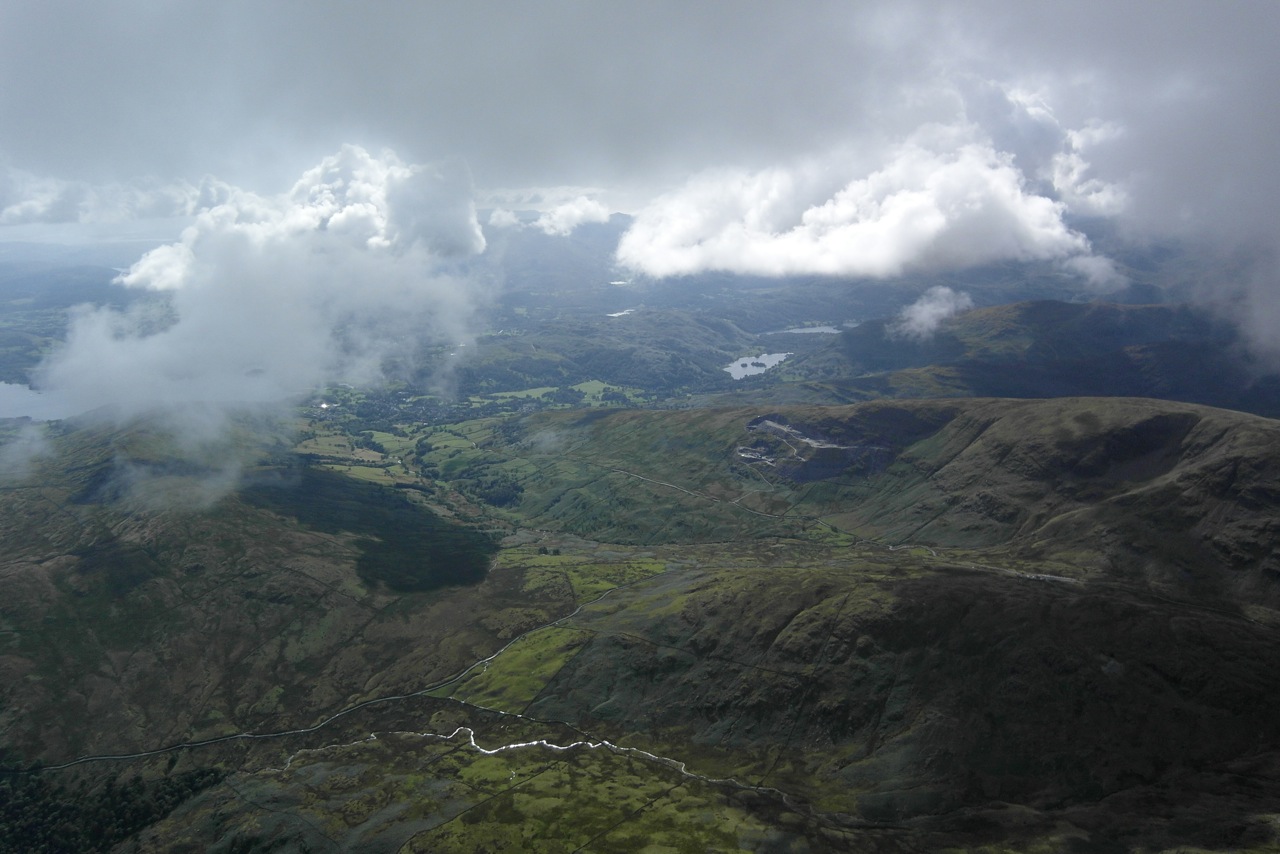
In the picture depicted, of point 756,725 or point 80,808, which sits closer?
point 80,808

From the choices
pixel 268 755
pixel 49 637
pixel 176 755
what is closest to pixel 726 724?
pixel 268 755

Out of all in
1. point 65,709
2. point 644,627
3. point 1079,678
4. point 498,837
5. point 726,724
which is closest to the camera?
point 498,837

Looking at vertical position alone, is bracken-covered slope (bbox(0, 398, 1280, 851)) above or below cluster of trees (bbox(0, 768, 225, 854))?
above

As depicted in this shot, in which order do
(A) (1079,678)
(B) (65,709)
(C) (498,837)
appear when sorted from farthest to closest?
(B) (65,709) → (A) (1079,678) → (C) (498,837)

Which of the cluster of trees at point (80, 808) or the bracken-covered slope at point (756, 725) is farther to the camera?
the cluster of trees at point (80, 808)

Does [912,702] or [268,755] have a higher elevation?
[912,702]

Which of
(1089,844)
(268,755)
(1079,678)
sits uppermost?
(1079,678)

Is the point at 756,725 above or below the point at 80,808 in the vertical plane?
above

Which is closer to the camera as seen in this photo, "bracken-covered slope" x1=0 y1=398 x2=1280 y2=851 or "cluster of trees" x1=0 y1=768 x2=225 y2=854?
"bracken-covered slope" x1=0 y1=398 x2=1280 y2=851

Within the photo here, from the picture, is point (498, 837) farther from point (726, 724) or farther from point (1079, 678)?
point (1079, 678)

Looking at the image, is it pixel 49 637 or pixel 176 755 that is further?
pixel 49 637

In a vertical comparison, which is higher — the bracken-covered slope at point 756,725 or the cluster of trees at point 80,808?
the bracken-covered slope at point 756,725
